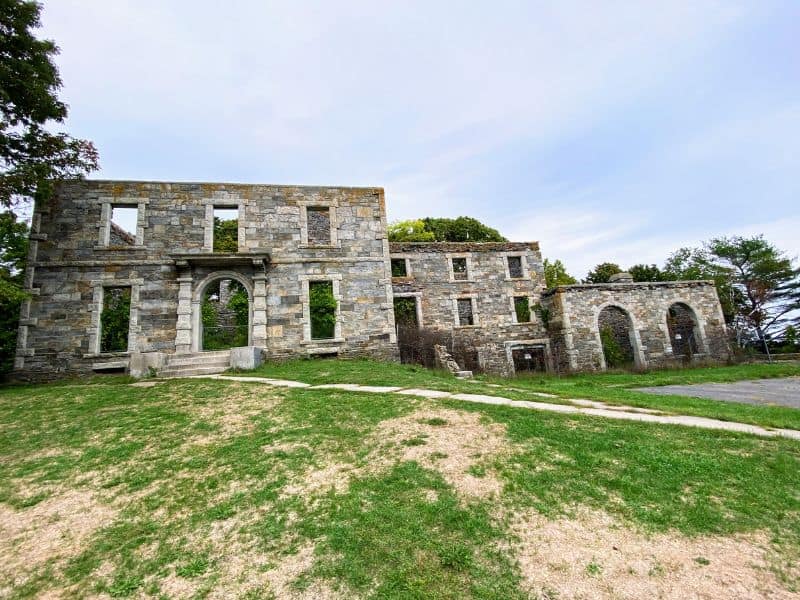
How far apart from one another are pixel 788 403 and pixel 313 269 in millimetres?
12735

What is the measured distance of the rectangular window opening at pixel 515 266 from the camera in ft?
64.1

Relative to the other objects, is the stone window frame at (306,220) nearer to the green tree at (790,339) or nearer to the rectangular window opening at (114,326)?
the rectangular window opening at (114,326)

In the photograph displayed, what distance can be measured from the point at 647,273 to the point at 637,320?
9.08m

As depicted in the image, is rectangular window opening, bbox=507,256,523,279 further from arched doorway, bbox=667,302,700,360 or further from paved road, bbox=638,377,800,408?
paved road, bbox=638,377,800,408

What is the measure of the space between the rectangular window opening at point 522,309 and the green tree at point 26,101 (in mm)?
18670

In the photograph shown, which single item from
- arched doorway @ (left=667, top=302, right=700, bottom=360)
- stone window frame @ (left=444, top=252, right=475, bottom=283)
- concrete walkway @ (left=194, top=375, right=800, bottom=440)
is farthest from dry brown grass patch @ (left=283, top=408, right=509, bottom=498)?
arched doorway @ (left=667, top=302, right=700, bottom=360)

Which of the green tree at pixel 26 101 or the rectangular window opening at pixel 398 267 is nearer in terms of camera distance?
the green tree at pixel 26 101

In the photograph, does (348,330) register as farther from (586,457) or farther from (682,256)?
(682,256)

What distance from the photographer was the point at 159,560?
104 inches

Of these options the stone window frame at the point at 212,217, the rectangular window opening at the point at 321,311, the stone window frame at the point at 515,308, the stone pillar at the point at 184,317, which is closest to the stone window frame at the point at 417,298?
the stone window frame at the point at 515,308

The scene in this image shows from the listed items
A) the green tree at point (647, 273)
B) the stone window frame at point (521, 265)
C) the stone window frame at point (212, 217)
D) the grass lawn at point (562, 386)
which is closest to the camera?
the grass lawn at point (562, 386)

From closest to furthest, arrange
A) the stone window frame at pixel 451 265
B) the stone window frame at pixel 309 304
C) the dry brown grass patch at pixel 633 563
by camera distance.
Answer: the dry brown grass patch at pixel 633 563, the stone window frame at pixel 309 304, the stone window frame at pixel 451 265

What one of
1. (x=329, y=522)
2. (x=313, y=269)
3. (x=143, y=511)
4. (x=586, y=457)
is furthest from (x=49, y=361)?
(x=586, y=457)

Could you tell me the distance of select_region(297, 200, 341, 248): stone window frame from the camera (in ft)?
42.4
